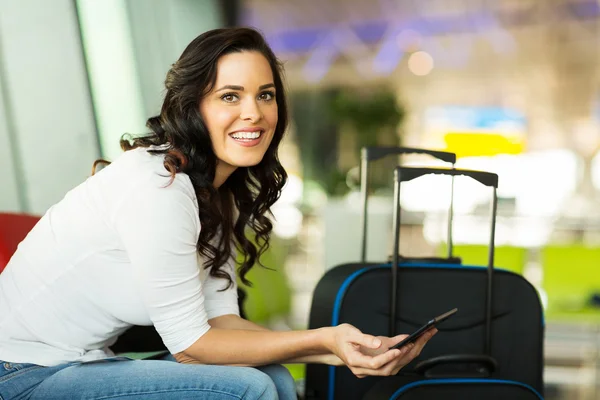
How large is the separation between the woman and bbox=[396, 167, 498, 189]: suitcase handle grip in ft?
1.26

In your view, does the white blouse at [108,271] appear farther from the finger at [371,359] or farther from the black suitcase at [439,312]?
the black suitcase at [439,312]

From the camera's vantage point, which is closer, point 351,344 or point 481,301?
point 351,344

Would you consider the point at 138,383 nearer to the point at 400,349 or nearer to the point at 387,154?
the point at 400,349

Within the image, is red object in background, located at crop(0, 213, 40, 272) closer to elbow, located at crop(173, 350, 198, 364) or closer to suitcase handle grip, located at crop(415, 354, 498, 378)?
elbow, located at crop(173, 350, 198, 364)

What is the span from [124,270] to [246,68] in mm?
511

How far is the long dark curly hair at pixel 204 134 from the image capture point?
1.56m

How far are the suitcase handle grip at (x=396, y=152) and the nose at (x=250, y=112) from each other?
2.47 ft

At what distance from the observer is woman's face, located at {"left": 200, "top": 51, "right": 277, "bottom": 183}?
1571mm

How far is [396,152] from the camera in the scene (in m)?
2.31

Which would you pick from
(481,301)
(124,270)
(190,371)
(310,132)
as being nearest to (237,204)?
(124,270)

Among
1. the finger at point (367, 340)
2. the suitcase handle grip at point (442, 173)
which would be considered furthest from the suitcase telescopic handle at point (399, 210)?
the finger at point (367, 340)

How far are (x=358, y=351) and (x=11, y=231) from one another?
3.34 ft

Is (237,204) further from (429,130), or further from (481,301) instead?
(429,130)

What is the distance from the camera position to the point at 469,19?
32.0ft
